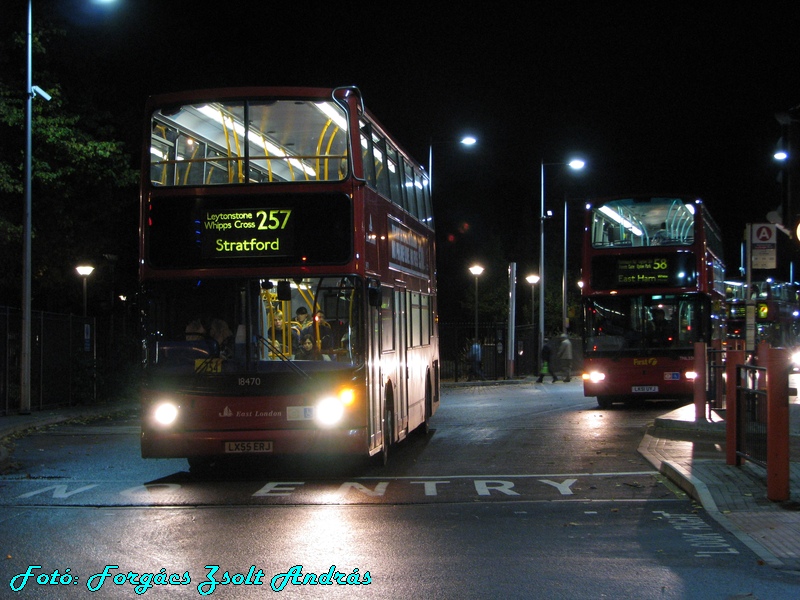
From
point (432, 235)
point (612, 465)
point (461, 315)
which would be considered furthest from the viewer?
point (461, 315)

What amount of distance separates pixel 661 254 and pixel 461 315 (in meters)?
46.4

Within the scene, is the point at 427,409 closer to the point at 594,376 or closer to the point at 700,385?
the point at 700,385

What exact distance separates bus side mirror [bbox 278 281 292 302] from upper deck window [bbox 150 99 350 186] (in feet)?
3.90

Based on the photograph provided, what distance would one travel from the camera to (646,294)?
22.8 meters

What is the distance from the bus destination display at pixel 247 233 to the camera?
1207 centimetres

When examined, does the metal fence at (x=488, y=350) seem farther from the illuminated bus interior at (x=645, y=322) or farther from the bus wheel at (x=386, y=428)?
the bus wheel at (x=386, y=428)

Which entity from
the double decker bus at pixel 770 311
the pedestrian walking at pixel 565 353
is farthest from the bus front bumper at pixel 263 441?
the double decker bus at pixel 770 311

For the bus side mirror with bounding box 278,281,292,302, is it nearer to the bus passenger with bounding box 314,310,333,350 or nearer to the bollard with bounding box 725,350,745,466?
the bus passenger with bounding box 314,310,333,350

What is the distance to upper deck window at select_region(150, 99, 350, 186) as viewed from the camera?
12.2 m

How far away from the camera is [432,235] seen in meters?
19.6

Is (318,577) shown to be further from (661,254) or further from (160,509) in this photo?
(661,254)

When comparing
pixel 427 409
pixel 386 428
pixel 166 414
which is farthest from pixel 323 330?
pixel 427 409

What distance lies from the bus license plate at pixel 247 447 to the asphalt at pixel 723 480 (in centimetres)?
358

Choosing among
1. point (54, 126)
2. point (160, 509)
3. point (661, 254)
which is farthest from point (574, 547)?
point (54, 126)
